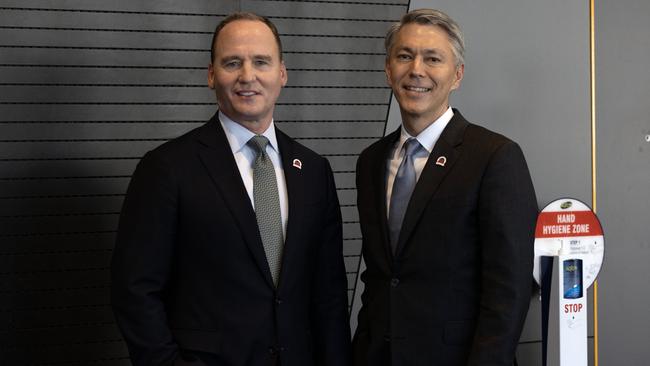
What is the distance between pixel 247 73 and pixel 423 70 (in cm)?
51

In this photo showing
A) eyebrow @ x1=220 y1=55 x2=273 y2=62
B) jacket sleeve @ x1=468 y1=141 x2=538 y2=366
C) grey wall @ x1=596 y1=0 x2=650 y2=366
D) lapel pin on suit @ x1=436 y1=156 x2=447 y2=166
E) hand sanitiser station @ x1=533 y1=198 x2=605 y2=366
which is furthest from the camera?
grey wall @ x1=596 y1=0 x2=650 y2=366

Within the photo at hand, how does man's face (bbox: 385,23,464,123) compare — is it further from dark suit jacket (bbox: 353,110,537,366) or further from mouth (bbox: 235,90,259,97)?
mouth (bbox: 235,90,259,97)

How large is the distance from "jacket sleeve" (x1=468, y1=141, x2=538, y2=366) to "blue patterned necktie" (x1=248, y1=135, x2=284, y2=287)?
593 millimetres

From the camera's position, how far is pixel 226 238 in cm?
201

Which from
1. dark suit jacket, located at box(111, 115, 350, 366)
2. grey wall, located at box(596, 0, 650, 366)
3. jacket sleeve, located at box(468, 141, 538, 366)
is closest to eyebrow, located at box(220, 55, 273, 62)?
dark suit jacket, located at box(111, 115, 350, 366)

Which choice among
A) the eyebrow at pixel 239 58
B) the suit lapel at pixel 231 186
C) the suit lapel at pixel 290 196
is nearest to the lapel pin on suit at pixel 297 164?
the suit lapel at pixel 290 196

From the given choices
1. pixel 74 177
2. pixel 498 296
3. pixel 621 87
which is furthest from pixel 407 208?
pixel 621 87

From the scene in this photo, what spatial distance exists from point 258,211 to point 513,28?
6.67 ft

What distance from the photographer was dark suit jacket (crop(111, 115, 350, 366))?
196cm

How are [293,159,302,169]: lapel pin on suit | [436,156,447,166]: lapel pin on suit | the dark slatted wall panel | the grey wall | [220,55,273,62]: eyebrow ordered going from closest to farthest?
[436,156,447,166]: lapel pin on suit, [220,55,273,62]: eyebrow, [293,159,302,169]: lapel pin on suit, the dark slatted wall panel, the grey wall

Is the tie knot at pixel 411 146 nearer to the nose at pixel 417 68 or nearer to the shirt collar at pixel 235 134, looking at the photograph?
the nose at pixel 417 68

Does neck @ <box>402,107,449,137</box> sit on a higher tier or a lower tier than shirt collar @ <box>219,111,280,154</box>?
higher

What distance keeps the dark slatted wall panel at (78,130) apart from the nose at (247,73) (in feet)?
3.66

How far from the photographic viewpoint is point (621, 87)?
370 centimetres
